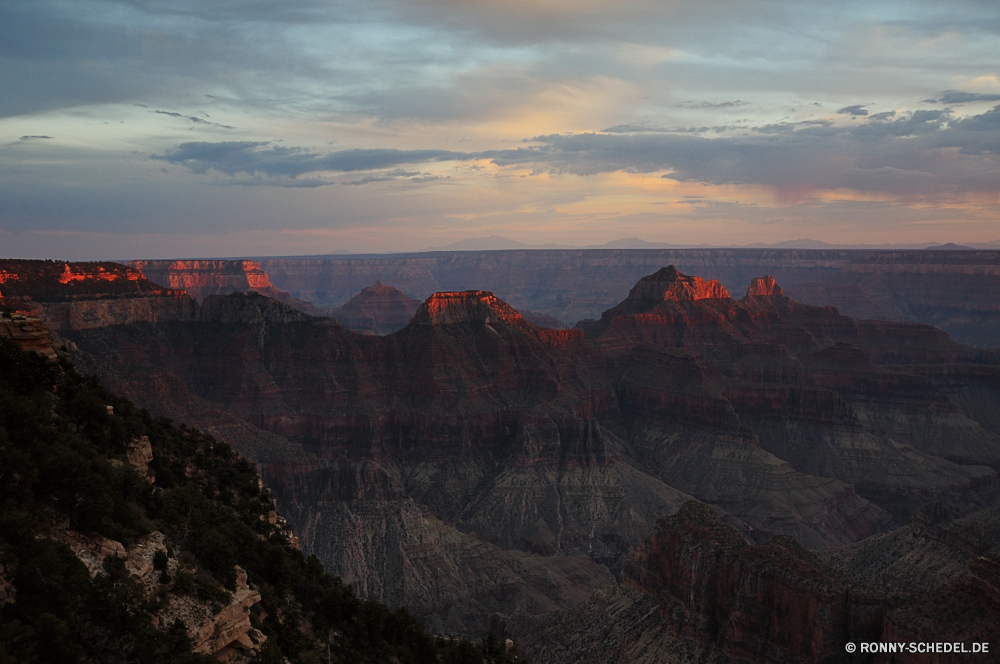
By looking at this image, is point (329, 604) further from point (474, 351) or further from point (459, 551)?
point (474, 351)

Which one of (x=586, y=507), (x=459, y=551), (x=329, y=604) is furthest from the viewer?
(x=586, y=507)

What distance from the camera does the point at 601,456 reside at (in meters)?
114

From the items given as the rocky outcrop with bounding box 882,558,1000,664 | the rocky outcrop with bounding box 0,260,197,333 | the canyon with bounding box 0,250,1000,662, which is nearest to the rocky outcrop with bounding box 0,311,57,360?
the canyon with bounding box 0,250,1000,662

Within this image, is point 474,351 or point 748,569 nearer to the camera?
point 748,569

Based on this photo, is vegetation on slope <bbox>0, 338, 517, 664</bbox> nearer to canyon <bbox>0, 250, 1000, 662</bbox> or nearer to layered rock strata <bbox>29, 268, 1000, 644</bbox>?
canyon <bbox>0, 250, 1000, 662</bbox>

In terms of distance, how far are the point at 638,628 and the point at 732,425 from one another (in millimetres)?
79936

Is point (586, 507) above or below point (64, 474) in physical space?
below

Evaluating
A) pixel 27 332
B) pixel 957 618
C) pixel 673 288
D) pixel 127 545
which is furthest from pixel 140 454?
pixel 673 288

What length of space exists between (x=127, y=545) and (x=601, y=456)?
317 ft

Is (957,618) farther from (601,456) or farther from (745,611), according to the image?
(601,456)

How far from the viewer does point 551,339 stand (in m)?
144

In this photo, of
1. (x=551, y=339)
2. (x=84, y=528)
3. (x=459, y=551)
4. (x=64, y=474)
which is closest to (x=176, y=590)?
(x=84, y=528)

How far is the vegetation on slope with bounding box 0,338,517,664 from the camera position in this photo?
1850cm

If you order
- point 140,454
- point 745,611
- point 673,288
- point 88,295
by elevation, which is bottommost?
point 745,611
